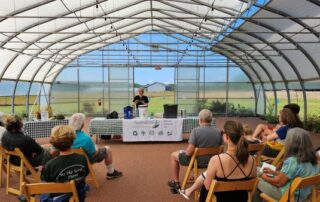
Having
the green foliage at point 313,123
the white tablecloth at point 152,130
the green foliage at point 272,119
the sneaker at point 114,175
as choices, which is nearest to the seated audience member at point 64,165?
the sneaker at point 114,175

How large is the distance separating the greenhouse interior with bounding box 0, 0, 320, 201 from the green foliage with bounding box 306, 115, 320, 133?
5cm

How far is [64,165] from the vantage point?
9.52ft

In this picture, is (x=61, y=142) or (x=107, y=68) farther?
(x=107, y=68)

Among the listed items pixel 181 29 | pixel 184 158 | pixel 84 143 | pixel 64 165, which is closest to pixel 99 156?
pixel 84 143

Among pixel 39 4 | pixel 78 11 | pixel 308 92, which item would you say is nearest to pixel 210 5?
pixel 78 11

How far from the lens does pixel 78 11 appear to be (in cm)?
1045

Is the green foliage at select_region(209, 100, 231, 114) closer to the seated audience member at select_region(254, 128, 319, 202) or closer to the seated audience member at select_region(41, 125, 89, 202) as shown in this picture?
the seated audience member at select_region(254, 128, 319, 202)

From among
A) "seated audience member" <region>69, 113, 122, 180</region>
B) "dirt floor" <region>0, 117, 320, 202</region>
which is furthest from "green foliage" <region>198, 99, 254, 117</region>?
"seated audience member" <region>69, 113, 122, 180</region>

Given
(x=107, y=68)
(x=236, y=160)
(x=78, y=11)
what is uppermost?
(x=78, y=11)

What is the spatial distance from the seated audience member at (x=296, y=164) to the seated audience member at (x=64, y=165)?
163 cm

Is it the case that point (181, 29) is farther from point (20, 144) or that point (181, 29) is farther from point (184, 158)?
point (20, 144)

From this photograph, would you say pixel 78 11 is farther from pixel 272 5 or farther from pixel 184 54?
pixel 184 54

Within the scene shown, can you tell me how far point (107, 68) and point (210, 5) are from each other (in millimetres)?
9574

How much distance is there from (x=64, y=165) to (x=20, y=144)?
1.78 m
